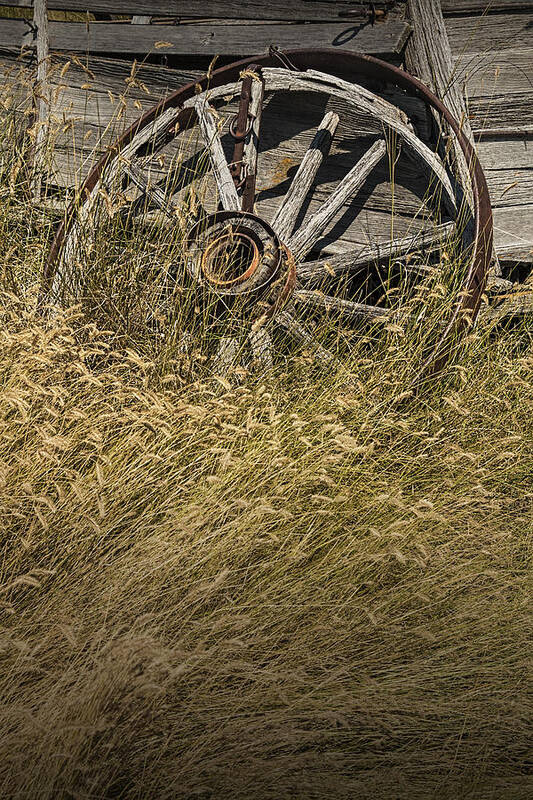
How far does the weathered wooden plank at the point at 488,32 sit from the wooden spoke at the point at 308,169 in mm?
845

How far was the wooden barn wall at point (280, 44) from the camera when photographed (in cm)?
448

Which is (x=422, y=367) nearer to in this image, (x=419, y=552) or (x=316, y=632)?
(x=419, y=552)

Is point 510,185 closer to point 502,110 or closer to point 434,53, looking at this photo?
point 502,110

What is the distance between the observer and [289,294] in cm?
366

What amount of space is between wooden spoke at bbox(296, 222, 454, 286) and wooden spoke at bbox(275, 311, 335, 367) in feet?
1.06

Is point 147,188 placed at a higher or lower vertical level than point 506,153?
lower

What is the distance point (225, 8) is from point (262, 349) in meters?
2.60

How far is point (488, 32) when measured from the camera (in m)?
4.57

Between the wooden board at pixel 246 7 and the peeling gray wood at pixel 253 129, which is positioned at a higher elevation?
the wooden board at pixel 246 7

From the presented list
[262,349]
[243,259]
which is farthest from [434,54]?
[262,349]

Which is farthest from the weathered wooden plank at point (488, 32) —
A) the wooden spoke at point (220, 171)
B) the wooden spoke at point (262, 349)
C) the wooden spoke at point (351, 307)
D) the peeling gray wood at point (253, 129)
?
the wooden spoke at point (262, 349)

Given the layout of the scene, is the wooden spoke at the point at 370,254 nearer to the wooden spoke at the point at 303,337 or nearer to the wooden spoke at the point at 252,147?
the wooden spoke at the point at 303,337

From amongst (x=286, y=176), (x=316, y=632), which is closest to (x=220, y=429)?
(x=316, y=632)

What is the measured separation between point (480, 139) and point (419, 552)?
9.41 ft
